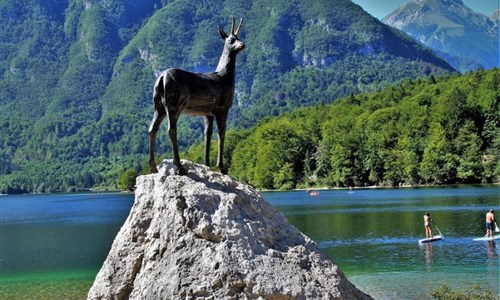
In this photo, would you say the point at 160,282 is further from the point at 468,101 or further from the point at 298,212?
the point at 468,101

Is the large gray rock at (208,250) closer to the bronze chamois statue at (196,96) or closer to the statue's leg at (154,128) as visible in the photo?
the statue's leg at (154,128)

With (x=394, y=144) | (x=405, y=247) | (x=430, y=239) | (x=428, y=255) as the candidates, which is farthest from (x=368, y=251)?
(x=394, y=144)

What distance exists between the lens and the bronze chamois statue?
11055 millimetres

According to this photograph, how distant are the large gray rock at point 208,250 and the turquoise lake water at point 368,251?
16.4 metres

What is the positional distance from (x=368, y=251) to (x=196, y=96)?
30.3 metres

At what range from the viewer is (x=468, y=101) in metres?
128

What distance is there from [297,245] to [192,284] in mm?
1916

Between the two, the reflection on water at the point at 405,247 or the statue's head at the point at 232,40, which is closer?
the statue's head at the point at 232,40

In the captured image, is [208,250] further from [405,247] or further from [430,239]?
[430,239]

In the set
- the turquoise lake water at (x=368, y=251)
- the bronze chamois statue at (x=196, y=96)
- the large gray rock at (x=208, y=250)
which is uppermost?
the bronze chamois statue at (x=196, y=96)

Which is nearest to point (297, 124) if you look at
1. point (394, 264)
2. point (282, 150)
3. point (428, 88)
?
point (282, 150)

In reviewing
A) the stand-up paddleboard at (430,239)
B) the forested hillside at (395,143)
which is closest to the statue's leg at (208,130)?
the stand-up paddleboard at (430,239)

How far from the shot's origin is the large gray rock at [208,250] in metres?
9.48

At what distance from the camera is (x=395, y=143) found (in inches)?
5295
